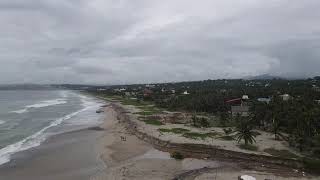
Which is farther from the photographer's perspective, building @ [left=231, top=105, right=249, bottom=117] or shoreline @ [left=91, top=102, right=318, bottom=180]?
building @ [left=231, top=105, right=249, bottom=117]

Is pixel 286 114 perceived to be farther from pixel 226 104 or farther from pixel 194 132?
pixel 226 104

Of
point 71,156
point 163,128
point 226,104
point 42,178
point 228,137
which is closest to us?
point 42,178

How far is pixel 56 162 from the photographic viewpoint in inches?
1575

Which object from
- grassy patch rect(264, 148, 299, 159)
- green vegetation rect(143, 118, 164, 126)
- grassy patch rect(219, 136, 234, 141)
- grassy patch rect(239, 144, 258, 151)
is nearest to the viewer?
grassy patch rect(264, 148, 299, 159)

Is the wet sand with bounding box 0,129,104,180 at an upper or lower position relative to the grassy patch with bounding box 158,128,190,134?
lower

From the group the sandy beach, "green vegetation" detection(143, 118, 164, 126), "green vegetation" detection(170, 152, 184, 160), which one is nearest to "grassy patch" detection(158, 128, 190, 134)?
the sandy beach

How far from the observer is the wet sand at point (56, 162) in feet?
113

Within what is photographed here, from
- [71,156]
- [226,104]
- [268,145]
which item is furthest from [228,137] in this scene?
[226,104]

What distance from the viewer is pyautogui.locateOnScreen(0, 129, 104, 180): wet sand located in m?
34.4

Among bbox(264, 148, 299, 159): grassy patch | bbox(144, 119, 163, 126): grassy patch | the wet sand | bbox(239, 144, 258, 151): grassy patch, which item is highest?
bbox(144, 119, 163, 126): grassy patch

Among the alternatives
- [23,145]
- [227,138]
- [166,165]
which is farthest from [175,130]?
[23,145]

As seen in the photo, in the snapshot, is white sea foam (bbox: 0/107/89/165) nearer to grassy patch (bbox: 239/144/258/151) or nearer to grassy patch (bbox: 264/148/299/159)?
grassy patch (bbox: 239/144/258/151)

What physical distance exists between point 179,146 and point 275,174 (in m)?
14.6

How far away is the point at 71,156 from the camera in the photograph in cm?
4350
